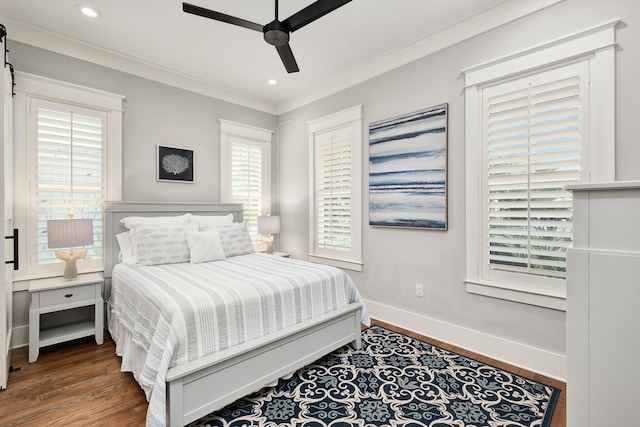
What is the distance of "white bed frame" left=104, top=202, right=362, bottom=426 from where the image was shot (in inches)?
64.8

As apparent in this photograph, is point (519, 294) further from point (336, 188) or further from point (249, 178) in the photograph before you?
point (249, 178)

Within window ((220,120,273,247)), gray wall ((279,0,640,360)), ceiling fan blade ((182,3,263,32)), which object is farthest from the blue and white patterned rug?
window ((220,120,273,247))

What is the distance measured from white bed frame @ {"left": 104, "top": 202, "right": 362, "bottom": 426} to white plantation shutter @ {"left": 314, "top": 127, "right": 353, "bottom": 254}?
134 centimetres

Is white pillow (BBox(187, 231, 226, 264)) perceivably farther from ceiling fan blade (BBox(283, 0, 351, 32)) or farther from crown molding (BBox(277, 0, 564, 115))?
crown molding (BBox(277, 0, 564, 115))

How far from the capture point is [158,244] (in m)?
2.93

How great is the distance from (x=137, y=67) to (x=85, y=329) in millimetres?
2766

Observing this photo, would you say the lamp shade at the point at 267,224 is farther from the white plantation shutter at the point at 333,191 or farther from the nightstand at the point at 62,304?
the nightstand at the point at 62,304

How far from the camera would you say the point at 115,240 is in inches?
125

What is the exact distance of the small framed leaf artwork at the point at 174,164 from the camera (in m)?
3.63

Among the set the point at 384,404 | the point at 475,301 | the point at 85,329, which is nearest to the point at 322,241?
the point at 475,301

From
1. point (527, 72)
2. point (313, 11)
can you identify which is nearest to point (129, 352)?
point (313, 11)

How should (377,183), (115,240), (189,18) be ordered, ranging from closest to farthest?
(189,18)
(115,240)
(377,183)

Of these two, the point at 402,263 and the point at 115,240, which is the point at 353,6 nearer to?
the point at 402,263

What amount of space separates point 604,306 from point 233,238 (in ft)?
10.1
